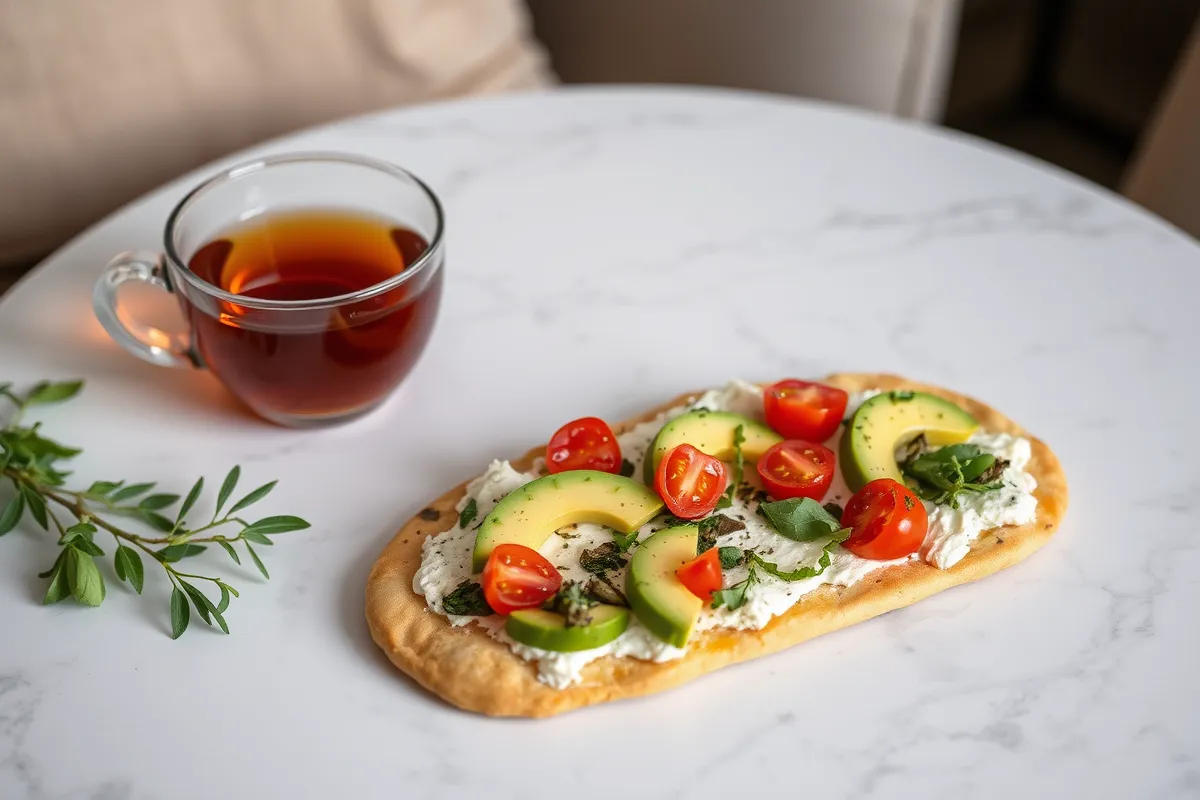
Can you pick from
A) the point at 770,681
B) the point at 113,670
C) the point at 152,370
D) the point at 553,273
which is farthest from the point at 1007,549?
the point at 152,370

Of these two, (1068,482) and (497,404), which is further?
(497,404)

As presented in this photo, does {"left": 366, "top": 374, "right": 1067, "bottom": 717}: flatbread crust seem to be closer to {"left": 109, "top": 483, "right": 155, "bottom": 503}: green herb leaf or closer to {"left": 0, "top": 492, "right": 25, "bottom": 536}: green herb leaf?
{"left": 109, "top": 483, "right": 155, "bottom": 503}: green herb leaf

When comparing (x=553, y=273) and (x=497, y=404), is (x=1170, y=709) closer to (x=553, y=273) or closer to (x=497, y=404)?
(x=497, y=404)

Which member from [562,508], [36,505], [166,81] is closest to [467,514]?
[562,508]

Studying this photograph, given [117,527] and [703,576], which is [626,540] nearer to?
[703,576]

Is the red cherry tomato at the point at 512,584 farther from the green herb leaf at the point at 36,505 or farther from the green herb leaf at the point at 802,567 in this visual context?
the green herb leaf at the point at 36,505

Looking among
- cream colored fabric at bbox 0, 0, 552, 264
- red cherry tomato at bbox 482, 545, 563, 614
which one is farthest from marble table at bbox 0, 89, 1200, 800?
cream colored fabric at bbox 0, 0, 552, 264
